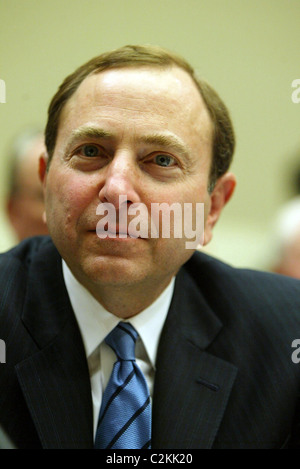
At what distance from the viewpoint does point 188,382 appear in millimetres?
1233

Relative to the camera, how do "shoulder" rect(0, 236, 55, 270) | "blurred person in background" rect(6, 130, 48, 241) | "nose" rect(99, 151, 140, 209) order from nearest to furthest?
"nose" rect(99, 151, 140, 209) < "shoulder" rect(0, 236, 55, 270) < "blurred person in background" rect(6, 130, 48, 241)

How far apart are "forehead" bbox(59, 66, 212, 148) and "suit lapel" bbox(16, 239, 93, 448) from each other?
423 mm

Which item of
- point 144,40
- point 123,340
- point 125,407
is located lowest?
point 125,407

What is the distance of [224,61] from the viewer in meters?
1.72

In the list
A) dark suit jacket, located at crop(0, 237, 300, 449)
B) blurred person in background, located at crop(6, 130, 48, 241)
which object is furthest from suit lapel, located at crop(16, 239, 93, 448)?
blurred person in background, located at crop(6, 130, 48, 241)

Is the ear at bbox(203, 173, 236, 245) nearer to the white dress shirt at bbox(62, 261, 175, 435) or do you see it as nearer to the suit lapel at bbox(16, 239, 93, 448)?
the white dress shirt at bbox(62, 261, 175, 435)


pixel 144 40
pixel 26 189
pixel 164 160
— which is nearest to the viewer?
pixel 164 160

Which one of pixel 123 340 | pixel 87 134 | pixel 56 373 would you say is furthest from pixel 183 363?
pixel 87 134

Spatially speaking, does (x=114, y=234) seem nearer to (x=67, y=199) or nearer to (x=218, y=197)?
(x=67, y=199)

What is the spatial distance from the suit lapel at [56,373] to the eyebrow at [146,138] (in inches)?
14.3

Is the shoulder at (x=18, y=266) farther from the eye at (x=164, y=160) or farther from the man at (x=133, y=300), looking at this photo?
the eye at (x=164, y=160)

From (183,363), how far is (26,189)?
1141 millimetres

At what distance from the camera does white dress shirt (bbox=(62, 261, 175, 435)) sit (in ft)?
3.93

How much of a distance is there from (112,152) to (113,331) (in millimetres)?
409
